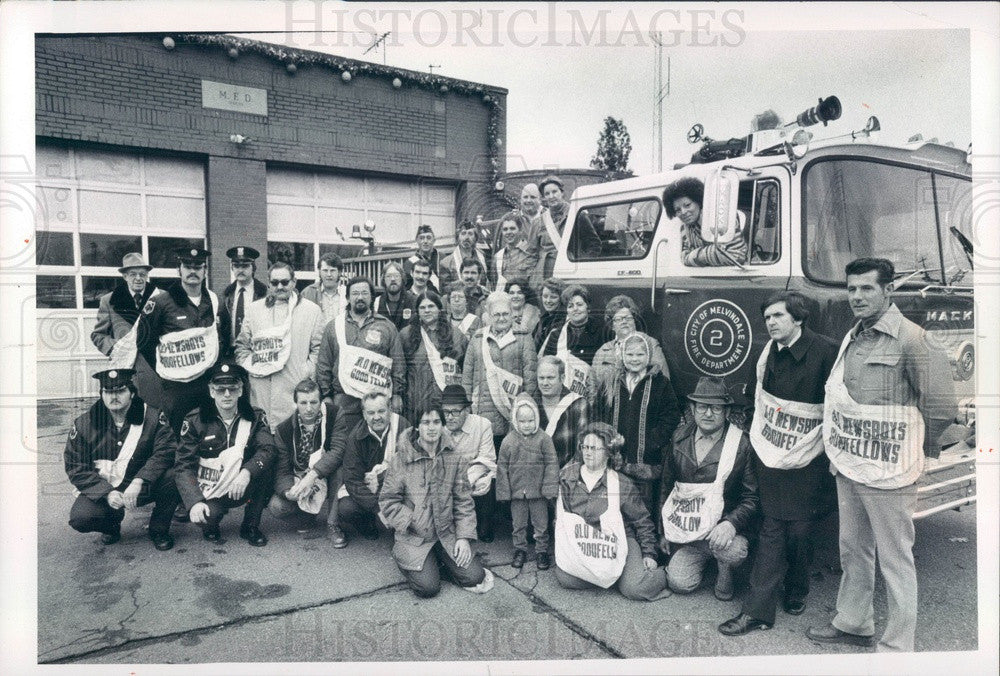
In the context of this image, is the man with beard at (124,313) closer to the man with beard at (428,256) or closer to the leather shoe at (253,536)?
the leather shoe at (253,536)

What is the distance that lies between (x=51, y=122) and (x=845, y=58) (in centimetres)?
396

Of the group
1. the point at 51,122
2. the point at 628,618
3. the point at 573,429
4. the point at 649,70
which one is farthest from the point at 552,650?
the point at 51,122

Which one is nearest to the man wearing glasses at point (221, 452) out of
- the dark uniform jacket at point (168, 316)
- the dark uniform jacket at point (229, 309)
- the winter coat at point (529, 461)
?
the dark uniform jacket at point (229, 309)

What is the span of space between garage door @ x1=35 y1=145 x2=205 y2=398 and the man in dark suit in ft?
10.1

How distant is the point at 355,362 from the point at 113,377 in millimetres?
1250

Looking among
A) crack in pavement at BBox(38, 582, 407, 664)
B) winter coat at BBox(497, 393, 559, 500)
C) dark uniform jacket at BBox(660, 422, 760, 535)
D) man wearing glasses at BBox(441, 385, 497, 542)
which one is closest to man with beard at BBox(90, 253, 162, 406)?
crack in pavement at BBox(38, 582, 407, 664)

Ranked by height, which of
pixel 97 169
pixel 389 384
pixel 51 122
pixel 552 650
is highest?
pixel 51 122

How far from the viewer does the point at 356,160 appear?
141 inches

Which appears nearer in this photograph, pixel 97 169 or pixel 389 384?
pixel 97 169

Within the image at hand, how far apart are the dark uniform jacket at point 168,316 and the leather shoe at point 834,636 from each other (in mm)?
3490

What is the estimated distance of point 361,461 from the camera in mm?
3609

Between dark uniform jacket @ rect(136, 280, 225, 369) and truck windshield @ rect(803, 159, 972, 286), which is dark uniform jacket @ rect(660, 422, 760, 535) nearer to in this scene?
truck windshield @ rect(803, 159, 972, 286)

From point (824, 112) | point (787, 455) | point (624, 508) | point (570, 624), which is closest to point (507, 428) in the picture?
point (624, 508)

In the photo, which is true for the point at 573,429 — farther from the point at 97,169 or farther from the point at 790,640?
the point at 97,169
